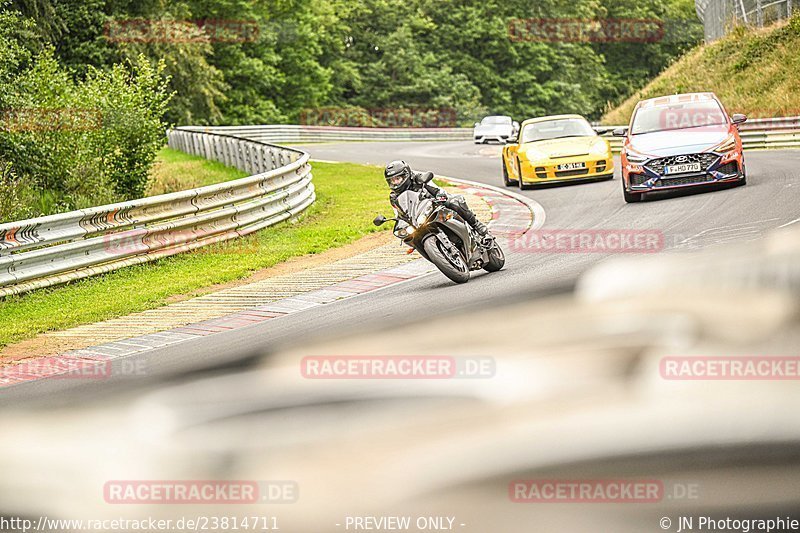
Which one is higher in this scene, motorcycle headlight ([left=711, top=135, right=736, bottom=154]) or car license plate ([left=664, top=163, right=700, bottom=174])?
motorcycle headlight ([left=711, top=135, right=736, bottom=154])

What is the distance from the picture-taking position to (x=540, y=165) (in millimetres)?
19891

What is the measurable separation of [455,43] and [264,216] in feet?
197

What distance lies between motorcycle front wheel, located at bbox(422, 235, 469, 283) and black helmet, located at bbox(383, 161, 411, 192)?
62 centimetres

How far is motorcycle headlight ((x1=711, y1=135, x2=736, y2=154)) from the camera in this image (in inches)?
619

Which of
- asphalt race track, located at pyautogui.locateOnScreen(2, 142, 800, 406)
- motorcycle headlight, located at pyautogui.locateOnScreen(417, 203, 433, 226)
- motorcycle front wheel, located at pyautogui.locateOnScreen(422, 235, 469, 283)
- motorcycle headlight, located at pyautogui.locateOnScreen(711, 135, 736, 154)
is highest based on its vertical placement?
motorcycle headlight, located at pyautogui.locateOnScreen(417, 203, 433, 226)

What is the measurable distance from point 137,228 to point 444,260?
5.70 metres

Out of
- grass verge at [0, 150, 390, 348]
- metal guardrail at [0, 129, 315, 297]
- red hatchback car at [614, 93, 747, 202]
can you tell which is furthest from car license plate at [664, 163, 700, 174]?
metal guardrail at [0, 129, 315, 297]

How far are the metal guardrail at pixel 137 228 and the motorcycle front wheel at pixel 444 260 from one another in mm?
5281

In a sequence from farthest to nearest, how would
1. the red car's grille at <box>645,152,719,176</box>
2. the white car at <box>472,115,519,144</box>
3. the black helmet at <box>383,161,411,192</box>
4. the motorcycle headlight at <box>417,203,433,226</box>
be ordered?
the white car at <box>472,115,519,144</box> → the red car's grille at <box>645,152,719,176</box> → the black helmet at <box>383,161,411,192</box> → the motorcycle headlight at <box>417,203,433,226</box>

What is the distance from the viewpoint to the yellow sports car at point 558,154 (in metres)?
19.8

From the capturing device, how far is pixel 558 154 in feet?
Answer: 65.1

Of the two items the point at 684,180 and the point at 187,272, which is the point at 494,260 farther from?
the point at 684,180

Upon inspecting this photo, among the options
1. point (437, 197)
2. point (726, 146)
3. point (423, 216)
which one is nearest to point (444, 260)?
point (423, 216)

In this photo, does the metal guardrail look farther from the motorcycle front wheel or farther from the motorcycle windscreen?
the motorcycle front wheel
